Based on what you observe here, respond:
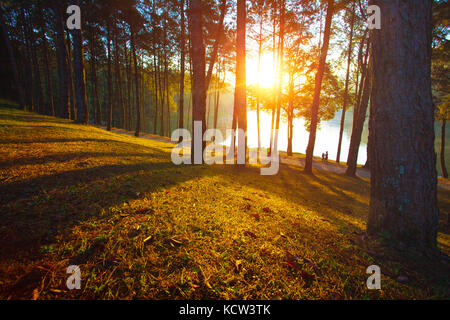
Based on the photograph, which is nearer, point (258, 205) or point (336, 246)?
point (336, 246)

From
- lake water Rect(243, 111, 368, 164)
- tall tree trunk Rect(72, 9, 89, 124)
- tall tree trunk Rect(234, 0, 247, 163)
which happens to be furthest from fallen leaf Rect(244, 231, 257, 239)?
lake water Rect(243, 111, 368, 164)

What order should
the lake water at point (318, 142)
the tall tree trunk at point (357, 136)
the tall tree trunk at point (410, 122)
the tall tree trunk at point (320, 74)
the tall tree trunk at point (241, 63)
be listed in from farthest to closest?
the lake water at point (318, 142), the tall tree trunk at point (357, 136), the tall tree trunk at point (320, 74), the tall tree trunk at point (241, 63), the tall tree trunk at point (410, 122)

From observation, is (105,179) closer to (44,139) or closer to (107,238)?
(107,238)

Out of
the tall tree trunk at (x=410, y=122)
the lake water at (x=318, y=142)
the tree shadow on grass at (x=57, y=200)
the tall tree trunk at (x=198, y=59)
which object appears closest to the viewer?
the tree shadow on grass at (x=57, y=200)

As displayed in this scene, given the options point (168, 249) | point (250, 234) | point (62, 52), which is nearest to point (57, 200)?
point (168, 249)

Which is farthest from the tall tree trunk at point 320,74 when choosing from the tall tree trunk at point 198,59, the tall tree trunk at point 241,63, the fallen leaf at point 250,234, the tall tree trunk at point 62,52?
the tall tree trunk at point 62,52

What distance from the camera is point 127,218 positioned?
2.23m

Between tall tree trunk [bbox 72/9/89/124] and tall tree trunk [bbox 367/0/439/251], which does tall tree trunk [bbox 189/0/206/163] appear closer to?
tall tree trunk [bbox 367/0/439/251]

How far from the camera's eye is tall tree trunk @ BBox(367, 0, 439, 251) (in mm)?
2469

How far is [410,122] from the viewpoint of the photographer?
8.14 feet

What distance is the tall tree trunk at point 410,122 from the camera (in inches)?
97.2

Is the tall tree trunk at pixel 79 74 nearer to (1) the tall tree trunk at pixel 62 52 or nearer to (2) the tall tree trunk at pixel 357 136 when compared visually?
(1) the tall tree trunk at pixel 62 52
